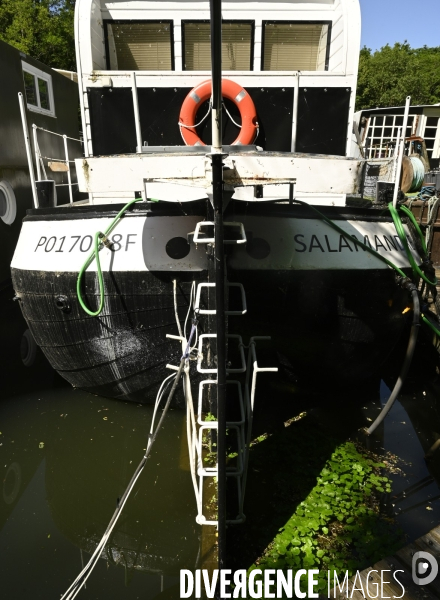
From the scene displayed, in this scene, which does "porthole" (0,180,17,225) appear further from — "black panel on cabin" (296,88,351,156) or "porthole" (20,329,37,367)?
"black panel on cabin" (296,88,351,156)

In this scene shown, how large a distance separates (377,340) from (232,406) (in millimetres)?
1569

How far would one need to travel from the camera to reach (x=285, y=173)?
272 centimetres

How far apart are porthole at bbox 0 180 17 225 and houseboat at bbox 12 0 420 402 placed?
15.3ft

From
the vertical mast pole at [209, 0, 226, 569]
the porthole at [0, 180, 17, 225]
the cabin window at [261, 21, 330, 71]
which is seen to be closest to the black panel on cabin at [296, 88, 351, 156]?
the cabin window at [261, 21, 330, 71]

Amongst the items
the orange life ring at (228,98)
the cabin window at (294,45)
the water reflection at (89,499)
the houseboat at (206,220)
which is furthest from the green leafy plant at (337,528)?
the cabin window at (294,45)

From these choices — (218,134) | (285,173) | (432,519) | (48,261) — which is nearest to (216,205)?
(218,134)

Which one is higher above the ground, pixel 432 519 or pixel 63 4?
pixel 63 4

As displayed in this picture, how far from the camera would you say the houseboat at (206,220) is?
3.18 m

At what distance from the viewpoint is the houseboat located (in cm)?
318

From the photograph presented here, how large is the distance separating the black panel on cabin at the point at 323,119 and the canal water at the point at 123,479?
270cm

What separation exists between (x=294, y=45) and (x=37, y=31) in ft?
57.0

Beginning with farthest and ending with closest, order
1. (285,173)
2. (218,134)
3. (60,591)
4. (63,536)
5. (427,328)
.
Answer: (427,328), (63,536), (60,591), (285,173), (218,134)

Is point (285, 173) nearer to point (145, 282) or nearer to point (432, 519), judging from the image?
point (145, 282)

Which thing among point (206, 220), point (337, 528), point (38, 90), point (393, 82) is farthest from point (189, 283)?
point (393, 82)
